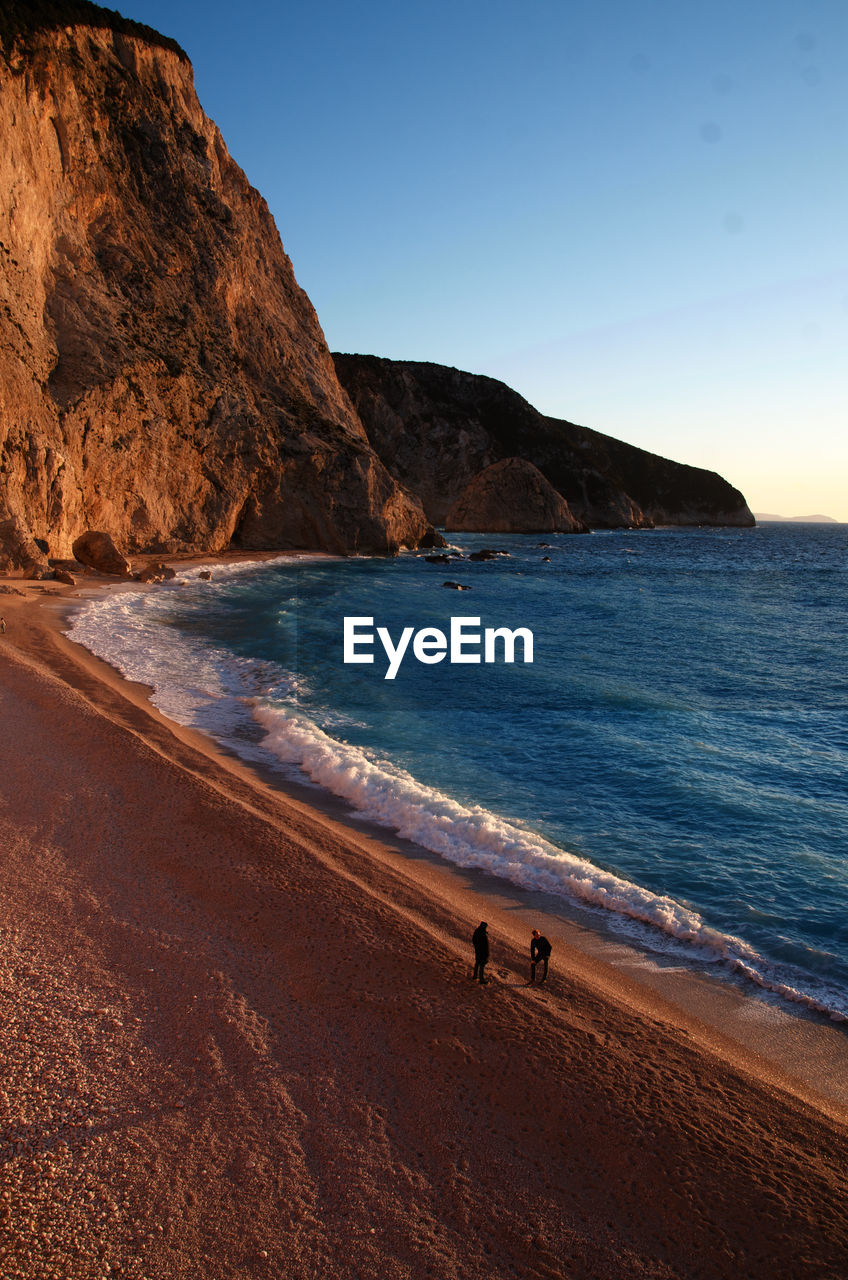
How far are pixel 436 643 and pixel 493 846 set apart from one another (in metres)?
18.7

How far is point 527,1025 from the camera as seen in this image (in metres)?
8.45

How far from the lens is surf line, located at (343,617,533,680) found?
2906 centimetres

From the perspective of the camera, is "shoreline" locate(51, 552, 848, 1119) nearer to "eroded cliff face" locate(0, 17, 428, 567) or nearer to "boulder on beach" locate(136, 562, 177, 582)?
"eroded cliff face" locate(0, 17, 428, 567)

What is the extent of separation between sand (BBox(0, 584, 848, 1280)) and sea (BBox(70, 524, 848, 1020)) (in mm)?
A: 2288

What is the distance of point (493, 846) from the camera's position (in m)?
13.6

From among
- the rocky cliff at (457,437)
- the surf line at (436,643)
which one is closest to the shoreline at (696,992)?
the surf line at (436,643)

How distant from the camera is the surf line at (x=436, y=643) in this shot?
2906 cm

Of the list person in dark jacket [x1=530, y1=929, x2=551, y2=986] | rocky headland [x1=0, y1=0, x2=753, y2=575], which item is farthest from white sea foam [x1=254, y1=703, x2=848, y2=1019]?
rocky headland [x1=0, y1=0, x2=753, y2=575]

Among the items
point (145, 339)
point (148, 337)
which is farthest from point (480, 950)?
point (148, 337)

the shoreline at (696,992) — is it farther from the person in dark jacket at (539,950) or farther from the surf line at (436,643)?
the surf line at (436,643)

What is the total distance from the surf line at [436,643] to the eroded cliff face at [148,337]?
1647 cm

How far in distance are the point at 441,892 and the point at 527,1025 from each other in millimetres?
3438

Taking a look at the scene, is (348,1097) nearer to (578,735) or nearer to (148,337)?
(578,735)

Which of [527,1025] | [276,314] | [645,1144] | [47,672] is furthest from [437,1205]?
[276,314]
